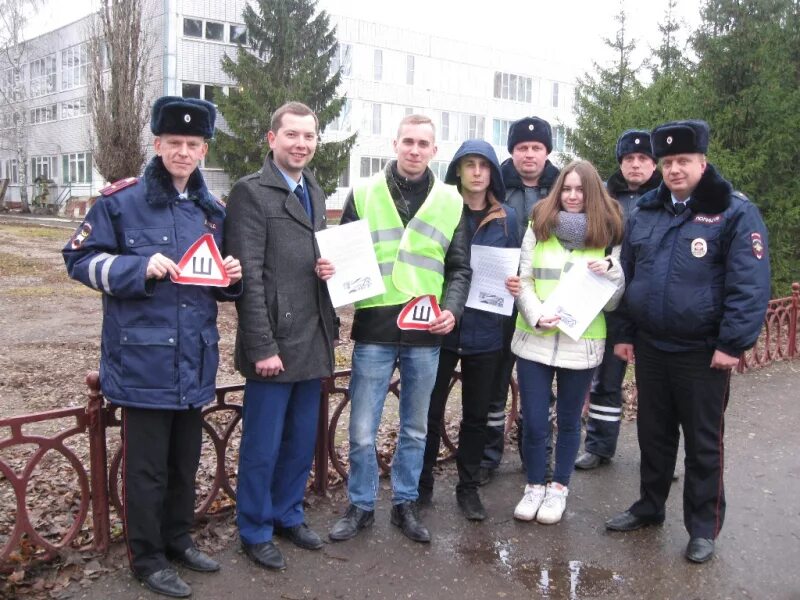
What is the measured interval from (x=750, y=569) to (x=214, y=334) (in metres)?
3.30

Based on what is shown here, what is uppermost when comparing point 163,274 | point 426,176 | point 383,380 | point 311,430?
point 426,176

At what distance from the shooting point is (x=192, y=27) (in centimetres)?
3391

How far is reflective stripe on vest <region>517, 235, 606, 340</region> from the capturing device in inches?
177

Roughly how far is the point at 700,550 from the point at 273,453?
2540mm

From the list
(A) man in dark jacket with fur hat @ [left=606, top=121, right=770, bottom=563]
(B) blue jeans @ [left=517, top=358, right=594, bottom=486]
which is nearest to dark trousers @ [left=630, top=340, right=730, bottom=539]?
(A) man in dark jacket with fur hat @ [left=606, top=121, right=770, bottom=563]

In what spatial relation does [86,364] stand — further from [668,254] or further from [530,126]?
[668,254]

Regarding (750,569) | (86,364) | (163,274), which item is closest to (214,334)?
(163,274)

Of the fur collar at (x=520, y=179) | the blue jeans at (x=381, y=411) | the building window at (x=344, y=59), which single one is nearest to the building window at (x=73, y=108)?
the building window at (x=344, y=59)

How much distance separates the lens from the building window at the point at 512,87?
45500mm

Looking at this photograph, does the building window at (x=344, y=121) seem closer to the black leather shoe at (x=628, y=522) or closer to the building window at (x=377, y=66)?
the building window at (x=377, y=66)

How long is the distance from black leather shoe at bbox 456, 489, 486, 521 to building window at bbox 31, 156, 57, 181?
145 feet

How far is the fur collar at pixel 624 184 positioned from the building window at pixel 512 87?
41589 mm

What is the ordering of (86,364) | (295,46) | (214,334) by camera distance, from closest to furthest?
(214,334) → (86,364) → (295,46)

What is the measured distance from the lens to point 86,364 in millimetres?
8953
